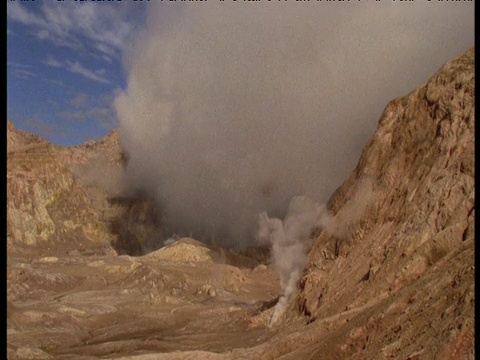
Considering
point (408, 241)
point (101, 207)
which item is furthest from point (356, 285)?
point (101, 207)

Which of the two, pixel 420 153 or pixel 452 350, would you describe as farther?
pixel 420 153

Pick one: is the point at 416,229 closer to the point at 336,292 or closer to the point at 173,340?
the point at 336,292

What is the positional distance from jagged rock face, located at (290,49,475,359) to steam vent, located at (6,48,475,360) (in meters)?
0.05

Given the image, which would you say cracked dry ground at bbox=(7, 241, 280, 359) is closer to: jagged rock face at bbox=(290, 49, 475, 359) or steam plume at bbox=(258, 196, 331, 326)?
steam plume at bbox=(258, 196, 331, 326)

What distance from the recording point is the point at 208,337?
24.0 metres

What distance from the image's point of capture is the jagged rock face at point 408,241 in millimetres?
12758

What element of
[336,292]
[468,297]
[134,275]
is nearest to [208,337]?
[336,292]

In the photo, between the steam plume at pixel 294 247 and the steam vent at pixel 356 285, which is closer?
the steam vent at pixel 356 285

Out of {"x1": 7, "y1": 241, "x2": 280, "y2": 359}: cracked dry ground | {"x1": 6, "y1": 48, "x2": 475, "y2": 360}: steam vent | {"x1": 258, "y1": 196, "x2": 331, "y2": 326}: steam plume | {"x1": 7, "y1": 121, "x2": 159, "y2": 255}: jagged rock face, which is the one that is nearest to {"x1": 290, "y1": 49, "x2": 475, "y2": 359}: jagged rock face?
{"x1": 6, "y1": 48, "x2": 475, "y2": 360}: steam vent

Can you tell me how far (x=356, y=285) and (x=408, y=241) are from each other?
2.66 metres

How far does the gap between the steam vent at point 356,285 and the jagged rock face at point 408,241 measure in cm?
5

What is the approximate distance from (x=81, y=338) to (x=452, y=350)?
67.5 feet

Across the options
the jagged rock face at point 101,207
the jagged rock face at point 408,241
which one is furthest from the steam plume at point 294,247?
the jagged rock face at point 101,207

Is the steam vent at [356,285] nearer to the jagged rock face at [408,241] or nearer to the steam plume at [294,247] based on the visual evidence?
the jagged rock face at [408,241]
